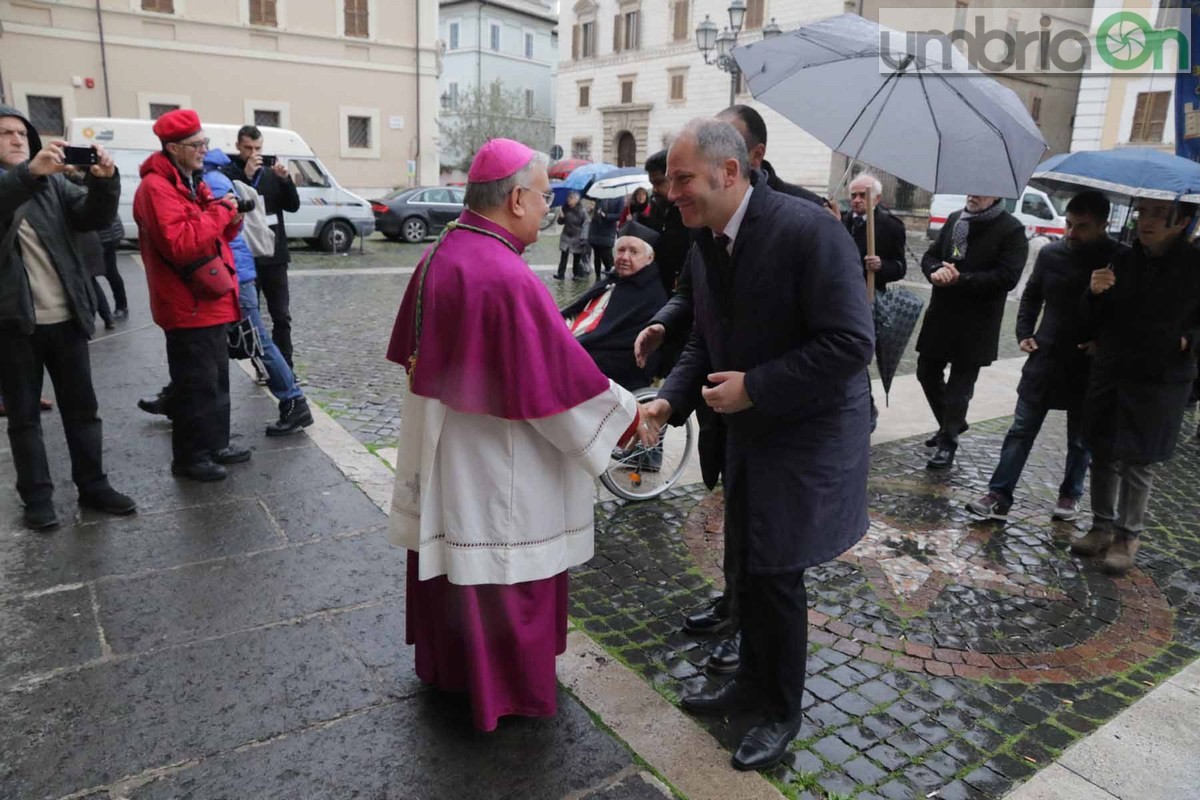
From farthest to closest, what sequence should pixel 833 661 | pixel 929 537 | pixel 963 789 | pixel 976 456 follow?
1. pixel 976 456
2. pixel 929 537
3. pixel 833 661
4. pixel 963 789

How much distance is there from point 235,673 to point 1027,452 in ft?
13.6

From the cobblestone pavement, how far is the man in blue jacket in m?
2.41

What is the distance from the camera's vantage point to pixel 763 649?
2.73 m

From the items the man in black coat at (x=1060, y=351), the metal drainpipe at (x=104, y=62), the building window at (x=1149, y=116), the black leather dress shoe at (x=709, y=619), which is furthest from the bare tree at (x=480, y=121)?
the black leather dress shoe at (x=709, y=619)

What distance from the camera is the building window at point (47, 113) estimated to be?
23500mm

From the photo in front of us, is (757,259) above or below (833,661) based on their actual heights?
above

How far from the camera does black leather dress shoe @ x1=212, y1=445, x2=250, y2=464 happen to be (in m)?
5.15

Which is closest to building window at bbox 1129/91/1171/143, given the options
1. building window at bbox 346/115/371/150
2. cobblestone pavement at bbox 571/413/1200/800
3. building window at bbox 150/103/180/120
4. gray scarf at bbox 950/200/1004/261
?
building window at bbox 346/115/371/150

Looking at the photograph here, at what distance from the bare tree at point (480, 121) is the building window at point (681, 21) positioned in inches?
355

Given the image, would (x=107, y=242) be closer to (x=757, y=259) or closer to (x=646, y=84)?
(x=757, y=259)

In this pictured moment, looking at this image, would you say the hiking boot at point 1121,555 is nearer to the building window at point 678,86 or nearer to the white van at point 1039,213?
the white van at point 1039,213

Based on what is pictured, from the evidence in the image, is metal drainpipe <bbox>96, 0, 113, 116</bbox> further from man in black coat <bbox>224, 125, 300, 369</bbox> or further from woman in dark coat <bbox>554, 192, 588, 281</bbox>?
man in black coat <bbox>224, 125, 300, 369</bbox>

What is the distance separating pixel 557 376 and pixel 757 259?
68cm

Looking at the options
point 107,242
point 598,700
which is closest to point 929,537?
point 598,700
